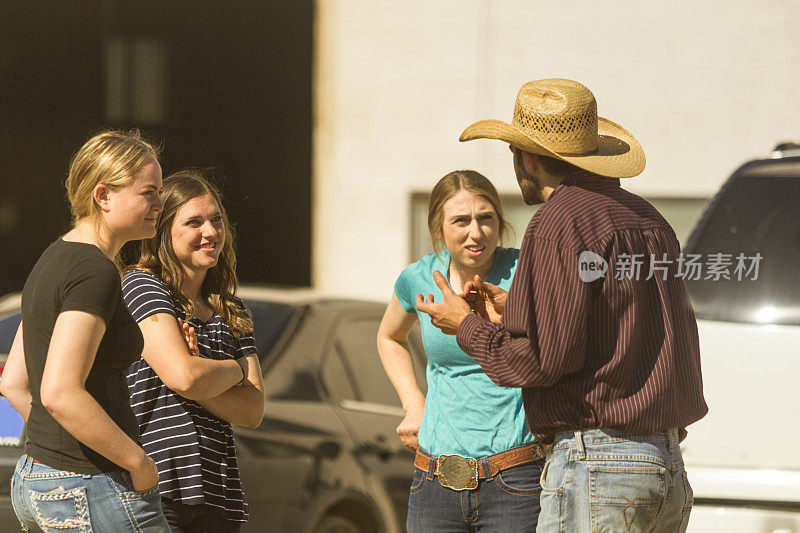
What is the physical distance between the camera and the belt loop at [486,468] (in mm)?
2977

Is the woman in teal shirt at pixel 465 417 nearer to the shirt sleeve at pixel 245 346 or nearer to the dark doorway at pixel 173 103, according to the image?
the shirt sleeve at pixel 245 346

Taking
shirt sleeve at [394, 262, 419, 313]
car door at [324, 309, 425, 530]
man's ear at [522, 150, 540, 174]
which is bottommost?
car door at [324, 309, 425, 530]

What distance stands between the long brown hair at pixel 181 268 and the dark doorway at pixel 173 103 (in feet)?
22.3

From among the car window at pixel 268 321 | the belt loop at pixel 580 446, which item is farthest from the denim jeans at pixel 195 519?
the car window at pixel 268 321

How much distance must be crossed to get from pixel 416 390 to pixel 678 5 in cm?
708

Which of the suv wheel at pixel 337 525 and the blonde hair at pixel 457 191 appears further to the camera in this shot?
the suv wheel at pixel 337 525

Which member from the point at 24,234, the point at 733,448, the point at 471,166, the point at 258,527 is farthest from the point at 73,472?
the point at 24,234

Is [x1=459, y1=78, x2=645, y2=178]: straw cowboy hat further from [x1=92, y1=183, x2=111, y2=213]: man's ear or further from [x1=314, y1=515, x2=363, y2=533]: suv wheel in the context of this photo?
[x1=314, y1=515, x2=363, y2=533]: suv wheel

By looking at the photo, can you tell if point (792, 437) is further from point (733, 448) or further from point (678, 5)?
point (678, 5)

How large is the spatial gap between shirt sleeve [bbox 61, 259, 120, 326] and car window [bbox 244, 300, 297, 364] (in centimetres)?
189

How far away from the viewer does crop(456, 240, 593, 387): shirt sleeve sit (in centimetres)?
234

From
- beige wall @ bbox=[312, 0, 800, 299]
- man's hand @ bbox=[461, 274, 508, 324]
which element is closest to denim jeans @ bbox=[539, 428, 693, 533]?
man's hand @ bbox=[461, 274, 508, 324]

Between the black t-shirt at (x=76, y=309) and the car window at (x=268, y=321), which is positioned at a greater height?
the black t-shirt at (x=76, y=309)

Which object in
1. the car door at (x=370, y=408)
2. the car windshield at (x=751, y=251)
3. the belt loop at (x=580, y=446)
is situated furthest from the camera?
the car door at (x=370, y=408)
